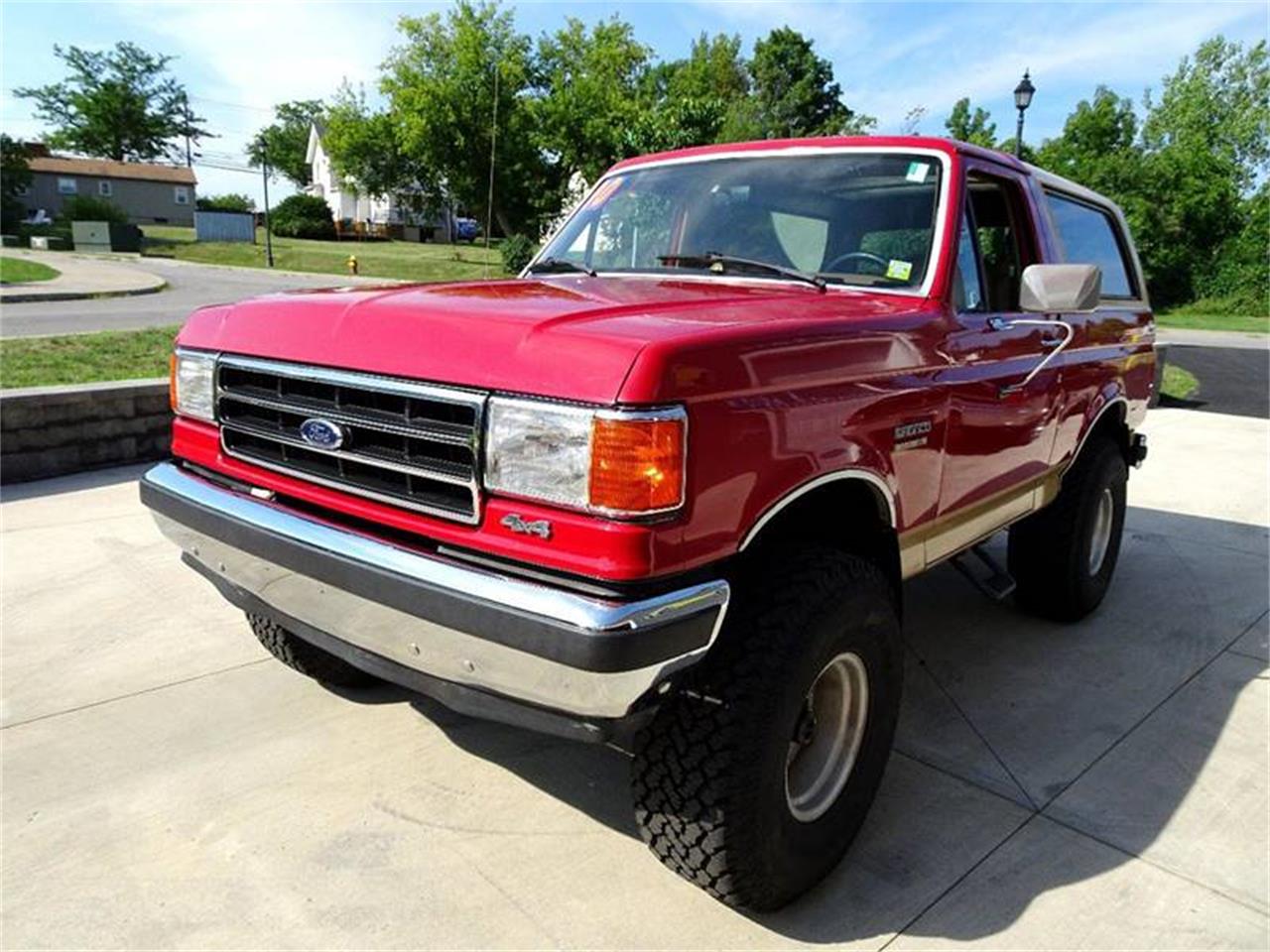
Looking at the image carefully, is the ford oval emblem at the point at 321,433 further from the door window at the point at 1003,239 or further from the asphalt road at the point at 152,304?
the asphalt road at the point at 152,304

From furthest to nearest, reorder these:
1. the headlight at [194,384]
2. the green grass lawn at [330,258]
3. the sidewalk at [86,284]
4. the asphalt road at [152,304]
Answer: the green grass lawn at [330,258] → the sidewalk at [86,284] → the asphalt road at [152,304] → the headlight at [194,384]

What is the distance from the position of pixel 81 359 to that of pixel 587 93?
34.4m

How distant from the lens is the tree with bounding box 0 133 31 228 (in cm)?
4619

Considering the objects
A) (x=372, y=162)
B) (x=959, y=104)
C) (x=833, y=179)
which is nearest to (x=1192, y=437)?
(x=833, y=179)

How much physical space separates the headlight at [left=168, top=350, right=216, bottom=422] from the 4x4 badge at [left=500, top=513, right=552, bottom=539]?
1.28 m

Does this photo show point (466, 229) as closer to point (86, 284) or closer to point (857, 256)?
point (86, 284)

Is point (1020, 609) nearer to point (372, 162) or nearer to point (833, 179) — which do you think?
point (833, 179)

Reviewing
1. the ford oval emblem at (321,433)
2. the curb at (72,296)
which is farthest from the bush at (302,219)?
the ford oval emblem at (321,433)

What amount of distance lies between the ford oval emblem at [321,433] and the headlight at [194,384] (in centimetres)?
53

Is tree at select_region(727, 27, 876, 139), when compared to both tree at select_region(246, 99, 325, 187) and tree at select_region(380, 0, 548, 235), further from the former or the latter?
tree at select_region(246, 99, 325, 187)

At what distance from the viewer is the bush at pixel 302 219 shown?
164ft

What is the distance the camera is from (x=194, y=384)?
2.76 meters

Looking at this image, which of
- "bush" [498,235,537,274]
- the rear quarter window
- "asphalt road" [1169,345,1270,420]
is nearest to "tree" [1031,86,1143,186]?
"asphalt road" [1169,345,1270,420]

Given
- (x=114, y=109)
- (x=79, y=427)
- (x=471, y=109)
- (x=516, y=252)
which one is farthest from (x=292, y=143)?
(x=79, y=427)
